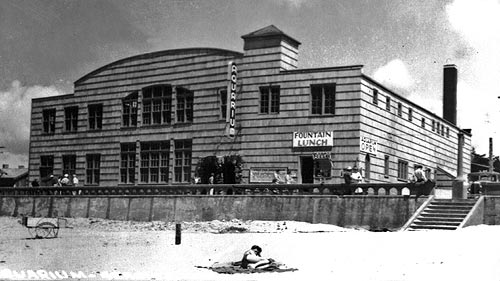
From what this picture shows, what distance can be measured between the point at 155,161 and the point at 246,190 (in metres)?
12.8

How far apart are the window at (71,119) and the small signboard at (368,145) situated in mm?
22678

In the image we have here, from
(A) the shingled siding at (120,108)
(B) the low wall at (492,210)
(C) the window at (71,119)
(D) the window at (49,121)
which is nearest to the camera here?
(B) the low wall at (492,210)

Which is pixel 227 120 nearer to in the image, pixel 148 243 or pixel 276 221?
pixel 276 221

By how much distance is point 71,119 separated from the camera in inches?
2078

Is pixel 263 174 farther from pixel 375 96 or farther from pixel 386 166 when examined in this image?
pixel 375 96

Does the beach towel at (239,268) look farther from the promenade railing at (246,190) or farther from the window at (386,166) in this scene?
the window at (386,166)

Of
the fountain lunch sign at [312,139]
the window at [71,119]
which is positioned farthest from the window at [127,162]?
the fountain lunch sign at [312,139]

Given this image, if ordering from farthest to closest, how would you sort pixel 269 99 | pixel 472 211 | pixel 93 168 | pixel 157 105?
pixel 93 168
pixel 157 105
pixel 269 99
pixel 472 211

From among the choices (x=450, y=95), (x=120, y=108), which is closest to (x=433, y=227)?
(x=120, y=108)

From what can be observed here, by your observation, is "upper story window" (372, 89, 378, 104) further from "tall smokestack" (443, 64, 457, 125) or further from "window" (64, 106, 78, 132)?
"window" (64, 106, 78, 132)

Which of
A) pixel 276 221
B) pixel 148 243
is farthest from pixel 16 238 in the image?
pixel 276 221

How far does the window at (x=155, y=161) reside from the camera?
46.7 m

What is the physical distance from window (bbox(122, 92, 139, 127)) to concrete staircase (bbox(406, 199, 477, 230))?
81.3 ft

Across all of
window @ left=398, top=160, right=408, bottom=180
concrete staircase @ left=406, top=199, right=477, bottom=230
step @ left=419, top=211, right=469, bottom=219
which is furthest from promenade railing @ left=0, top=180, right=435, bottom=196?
window @ left=398, top=160, right=408, bottom=180
